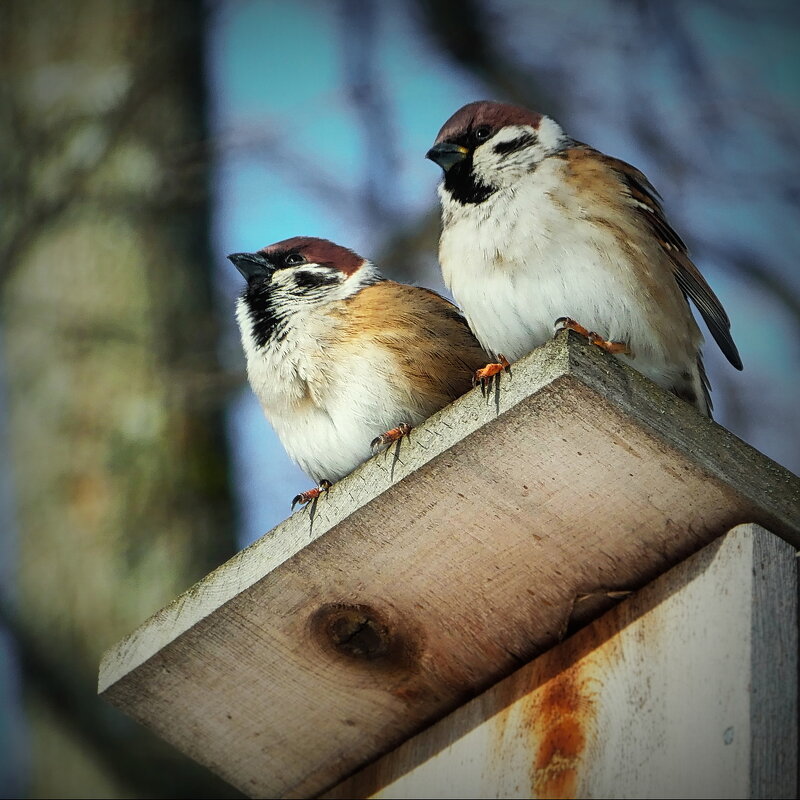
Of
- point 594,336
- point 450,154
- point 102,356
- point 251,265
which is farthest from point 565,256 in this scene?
point 102,356

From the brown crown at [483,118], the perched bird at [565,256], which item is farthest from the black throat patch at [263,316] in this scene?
the brown crown at [483,118]

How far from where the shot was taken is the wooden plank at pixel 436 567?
6.31 feet

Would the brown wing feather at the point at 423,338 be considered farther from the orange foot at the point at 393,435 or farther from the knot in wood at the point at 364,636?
the knot in wood at the point at 364,636

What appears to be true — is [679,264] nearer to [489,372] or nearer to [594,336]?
[594,336]

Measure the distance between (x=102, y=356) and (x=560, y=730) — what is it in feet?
7.62

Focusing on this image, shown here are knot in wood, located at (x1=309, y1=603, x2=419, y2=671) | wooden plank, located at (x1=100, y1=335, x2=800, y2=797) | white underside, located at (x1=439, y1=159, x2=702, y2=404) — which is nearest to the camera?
wooden plank, located at (x1=100, y1=335, x2=800, y2=797)

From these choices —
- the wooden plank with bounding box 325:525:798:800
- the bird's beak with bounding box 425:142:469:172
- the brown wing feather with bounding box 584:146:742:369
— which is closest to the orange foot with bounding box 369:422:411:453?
the wooden plank with bounding box 325:525:798:800

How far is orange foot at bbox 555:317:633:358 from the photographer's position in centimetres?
233

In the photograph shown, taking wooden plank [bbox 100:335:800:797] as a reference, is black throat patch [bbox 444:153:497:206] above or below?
above

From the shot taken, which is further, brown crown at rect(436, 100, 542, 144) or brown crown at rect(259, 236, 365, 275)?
brown crown at rect(259, 236, 365, 275)

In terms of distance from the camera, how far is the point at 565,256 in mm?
2529

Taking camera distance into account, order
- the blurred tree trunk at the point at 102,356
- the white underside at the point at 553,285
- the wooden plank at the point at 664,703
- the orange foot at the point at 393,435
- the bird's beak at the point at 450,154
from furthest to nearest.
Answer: the blurred tree trunk at the point at 102,356, the bird's beak at the point at 450,154, the white underside at the point at 553,285, the orange foot at the point at 393,435, the wooden plank at the point at 664,703

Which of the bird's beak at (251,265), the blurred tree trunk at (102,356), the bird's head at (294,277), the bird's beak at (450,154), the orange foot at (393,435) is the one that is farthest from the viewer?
the blurred tree trunk at (102,356)

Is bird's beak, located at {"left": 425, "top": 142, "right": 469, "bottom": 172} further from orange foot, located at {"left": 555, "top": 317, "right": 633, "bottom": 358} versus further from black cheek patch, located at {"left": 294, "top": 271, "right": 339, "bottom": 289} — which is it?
orange foot, located at {"left": 555, "top": 317, "right": 633, "bottom": 358}
